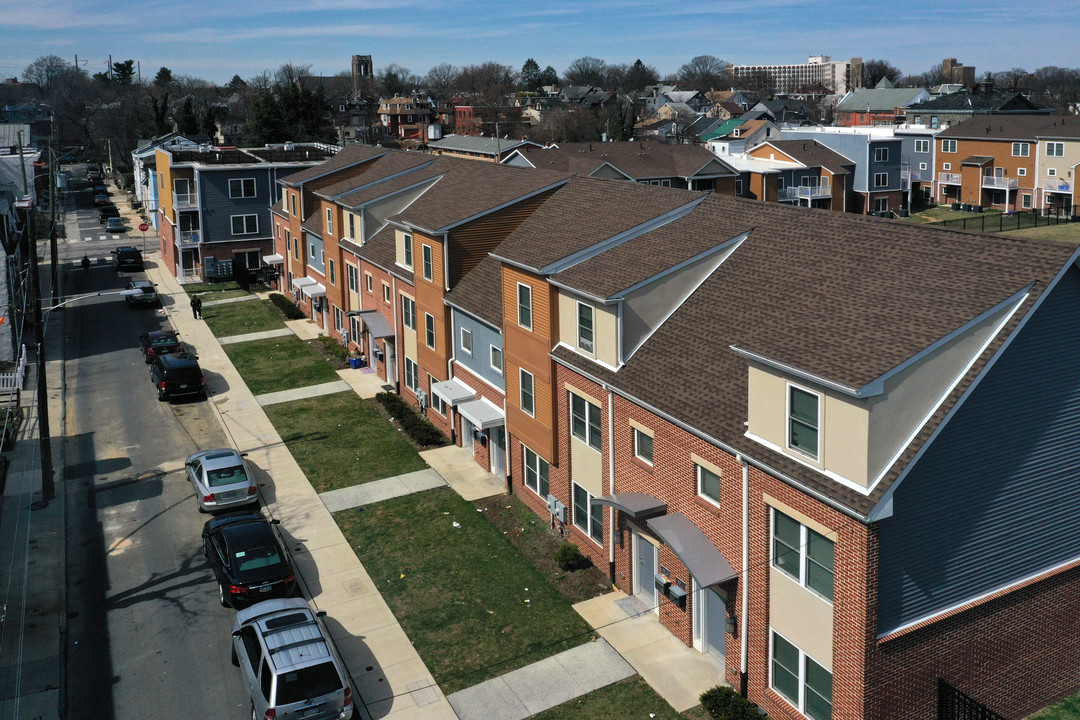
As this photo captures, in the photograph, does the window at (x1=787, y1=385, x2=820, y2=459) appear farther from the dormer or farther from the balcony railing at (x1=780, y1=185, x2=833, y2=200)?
the balcony railing at (x1=780, y1=185, x2=833, y2=200)

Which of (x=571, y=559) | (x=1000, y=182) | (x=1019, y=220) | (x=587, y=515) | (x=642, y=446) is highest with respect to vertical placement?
(x=1000, y=182)

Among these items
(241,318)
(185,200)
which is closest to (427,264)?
(241,318)

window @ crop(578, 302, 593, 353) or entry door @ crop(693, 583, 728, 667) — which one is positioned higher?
window @ crop(578, 302, 593, 353)

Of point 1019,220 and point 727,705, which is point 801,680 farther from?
point 1019,220

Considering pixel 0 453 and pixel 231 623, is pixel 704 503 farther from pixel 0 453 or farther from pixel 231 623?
pixel 0 453

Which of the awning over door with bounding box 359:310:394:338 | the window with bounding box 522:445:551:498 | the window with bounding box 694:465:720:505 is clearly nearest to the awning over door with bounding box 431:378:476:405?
the window with bounding box 522:445:551:498
